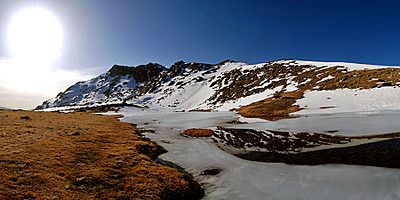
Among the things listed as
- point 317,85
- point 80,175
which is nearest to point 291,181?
point 80,175

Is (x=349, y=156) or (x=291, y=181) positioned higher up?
(x=349, y=156)

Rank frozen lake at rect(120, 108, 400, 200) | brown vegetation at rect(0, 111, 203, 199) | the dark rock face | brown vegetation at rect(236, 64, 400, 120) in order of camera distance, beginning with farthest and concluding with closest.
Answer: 1. brown vegetation at rect(236, 64, 400, 120)
2. the dark rock face
3. frozen lake at rect(120, 108, 400, 200)
4. brown vegetation at rect(0, 111, 203, 199)

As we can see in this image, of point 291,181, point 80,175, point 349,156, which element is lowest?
point 291,181

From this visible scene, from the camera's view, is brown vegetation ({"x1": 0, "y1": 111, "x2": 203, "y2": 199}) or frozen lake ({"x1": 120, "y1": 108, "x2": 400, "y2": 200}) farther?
frozen lake ({"x1": 120, "y1": 108, "x2": 400, "y2": 200})

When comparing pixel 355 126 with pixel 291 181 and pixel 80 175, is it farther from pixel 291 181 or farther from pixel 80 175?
pixel 80 175

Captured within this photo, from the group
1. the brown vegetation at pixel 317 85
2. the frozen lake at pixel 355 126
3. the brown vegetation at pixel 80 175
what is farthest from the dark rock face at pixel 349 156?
the brown vegetation at pixel 317 85

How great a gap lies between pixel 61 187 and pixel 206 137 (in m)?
24.9

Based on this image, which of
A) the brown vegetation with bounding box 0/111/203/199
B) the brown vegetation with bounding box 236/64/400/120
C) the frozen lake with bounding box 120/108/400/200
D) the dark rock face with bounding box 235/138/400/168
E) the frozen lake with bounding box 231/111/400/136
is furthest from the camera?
the brown vegetation with bounding box 236/64/400/120

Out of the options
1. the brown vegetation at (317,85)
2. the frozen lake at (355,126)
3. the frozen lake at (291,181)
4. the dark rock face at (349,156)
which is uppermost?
the brown vegetation at (317,85)

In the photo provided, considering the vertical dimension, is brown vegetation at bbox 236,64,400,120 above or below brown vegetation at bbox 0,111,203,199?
above

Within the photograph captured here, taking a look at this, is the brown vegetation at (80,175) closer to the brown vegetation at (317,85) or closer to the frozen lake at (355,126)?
the frozen lake at (355,126)

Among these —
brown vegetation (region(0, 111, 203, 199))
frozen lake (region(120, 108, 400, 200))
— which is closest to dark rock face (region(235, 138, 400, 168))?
frozen lake (region(120, 108, 400, 200))

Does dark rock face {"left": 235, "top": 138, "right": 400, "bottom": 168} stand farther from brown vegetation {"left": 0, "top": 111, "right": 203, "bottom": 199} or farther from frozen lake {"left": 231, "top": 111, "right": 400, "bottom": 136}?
brown vegetation {"left": 0, "top": 111, "right": 203, "bottom": 199}

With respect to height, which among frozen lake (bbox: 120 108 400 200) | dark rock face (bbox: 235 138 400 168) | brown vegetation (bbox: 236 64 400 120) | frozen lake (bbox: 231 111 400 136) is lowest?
frozen lake (bbox: 120 108 400 200)
